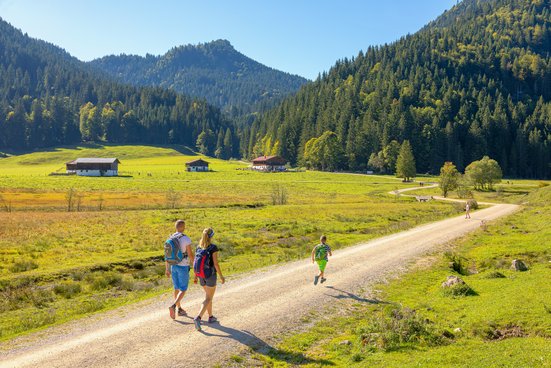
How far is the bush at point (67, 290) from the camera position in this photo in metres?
19.3

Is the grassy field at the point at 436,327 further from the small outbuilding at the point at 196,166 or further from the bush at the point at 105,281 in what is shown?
the small outbuilding at the point at 196,166

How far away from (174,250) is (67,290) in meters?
10.5

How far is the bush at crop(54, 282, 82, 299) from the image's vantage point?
19.3 meters

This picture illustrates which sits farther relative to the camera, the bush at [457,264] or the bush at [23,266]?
the bush at [23,266]

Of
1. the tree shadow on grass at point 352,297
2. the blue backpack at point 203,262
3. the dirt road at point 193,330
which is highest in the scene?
the blue backpack at point 203,262

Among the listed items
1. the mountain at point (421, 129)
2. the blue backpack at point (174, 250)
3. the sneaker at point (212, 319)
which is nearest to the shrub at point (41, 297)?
the blue backpack at point (174, 250)

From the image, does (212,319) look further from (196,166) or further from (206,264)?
(196,166)

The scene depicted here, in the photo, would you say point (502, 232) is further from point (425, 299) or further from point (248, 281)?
point (248, 281)

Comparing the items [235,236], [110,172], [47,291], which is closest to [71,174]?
[110,172]

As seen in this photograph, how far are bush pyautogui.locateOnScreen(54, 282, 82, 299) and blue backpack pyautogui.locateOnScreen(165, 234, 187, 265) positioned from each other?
949 centimetres

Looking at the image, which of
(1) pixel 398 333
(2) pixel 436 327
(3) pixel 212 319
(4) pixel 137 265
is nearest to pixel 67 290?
(4) pixel 137 265

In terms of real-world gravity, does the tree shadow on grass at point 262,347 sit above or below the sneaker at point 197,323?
below

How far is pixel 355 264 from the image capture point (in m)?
22.7

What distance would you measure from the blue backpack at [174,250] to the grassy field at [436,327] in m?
4.20
